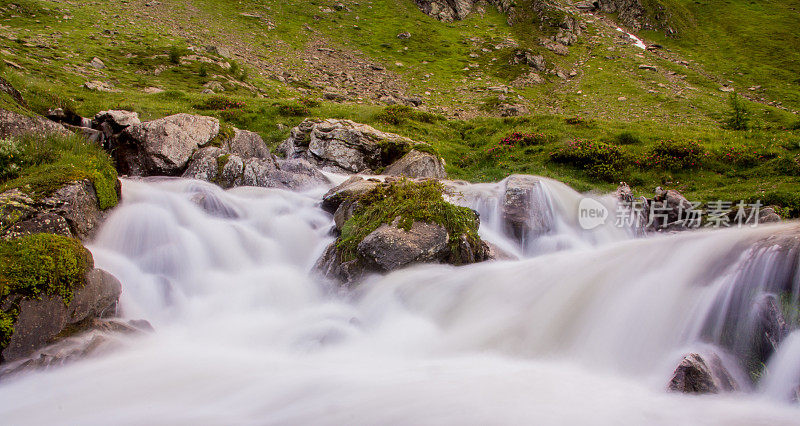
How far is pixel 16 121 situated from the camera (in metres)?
10.1

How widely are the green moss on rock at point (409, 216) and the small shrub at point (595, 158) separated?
29.2ft

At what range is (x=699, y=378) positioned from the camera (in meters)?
4.94

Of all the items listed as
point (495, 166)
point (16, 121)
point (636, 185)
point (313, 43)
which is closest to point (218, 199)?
point (16, 121)

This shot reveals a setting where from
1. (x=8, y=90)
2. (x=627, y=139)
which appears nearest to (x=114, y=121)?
(x=8, y=90)

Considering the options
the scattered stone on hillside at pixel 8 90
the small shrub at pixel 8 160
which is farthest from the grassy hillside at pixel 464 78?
the small shrub at pixel 8 160

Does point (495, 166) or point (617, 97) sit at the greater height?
point (617, 97)

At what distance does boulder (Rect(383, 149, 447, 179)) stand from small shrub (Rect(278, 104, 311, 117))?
28.9ft

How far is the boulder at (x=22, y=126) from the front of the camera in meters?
9.81

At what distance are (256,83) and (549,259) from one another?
29.3 meters

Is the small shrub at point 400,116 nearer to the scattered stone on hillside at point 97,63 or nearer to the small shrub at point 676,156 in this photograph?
the small shrub at point 676,156

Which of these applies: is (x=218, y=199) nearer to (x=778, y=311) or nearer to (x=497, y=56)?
(x=778, y=311)

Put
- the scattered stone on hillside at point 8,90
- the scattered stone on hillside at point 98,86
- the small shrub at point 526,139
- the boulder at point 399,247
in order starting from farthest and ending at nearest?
the scattered stone on hillside at point 98,86, the small shrub at point 526,139, the scattered stone on hillside at point 8,90, the boulder at point 399,247

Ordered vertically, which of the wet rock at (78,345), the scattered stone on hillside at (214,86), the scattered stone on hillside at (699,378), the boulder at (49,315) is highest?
the scattered stone on hillside at (214,86)

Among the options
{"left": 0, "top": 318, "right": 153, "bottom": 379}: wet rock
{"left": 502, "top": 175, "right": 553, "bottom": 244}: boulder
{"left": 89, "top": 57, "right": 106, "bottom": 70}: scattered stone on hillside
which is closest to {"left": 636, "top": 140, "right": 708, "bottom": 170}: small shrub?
{"left": 502, "top": 175, "right": 553, "bottom": 244}: boulder
